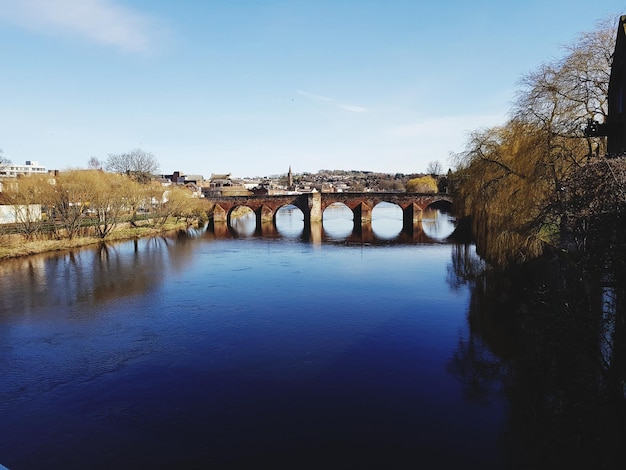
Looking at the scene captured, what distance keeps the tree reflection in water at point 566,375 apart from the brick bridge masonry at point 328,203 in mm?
37645

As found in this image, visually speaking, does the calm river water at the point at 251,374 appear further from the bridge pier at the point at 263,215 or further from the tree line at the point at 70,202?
the bridge pier at the point at 263,215

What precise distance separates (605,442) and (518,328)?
7.44 m

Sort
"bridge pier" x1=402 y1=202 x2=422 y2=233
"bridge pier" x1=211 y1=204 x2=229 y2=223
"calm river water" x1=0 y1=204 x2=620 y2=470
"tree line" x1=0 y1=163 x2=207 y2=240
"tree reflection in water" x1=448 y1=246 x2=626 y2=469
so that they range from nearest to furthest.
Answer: "tree reflection in water" x1=448 y1=246 x2=626 y2=469
"calm river water" x1=0 y1=204 x2=620 y2=470
"tree line" x1=0 y1=163 x2=207 y2=240
"bridge pier" x1=402 y1=202 x2=422 y2=233
"bridge pier" x1=211 y1=204 x2=229 y2=223

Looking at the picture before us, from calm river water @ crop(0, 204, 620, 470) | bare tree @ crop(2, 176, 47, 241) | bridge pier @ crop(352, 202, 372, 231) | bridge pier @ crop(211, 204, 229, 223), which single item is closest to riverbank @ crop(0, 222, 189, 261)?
bare tree @ crop(2, 176, 47, 241)

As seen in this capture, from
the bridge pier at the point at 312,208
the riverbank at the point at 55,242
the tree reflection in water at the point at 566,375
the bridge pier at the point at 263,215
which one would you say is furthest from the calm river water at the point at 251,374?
the bridge pier at the point at 263,215

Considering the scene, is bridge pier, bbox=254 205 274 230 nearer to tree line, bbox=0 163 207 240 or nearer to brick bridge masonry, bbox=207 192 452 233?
brick bridge masonry, bbox=207 192 452 233

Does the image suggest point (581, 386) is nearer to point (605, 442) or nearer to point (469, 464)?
point (605, 442)

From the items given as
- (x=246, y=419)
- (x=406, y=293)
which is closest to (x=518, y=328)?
(x=406, y=293)

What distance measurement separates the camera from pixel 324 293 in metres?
20.0

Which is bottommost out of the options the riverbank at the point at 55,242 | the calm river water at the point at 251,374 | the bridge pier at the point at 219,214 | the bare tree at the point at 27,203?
the calm river water at the point at 251,374

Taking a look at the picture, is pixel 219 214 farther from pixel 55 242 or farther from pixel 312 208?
pixel 55 242

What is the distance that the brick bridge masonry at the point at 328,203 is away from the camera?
2055 inches

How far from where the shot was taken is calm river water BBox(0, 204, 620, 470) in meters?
8.59

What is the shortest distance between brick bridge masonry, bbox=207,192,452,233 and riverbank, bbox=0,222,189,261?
45.7ft
